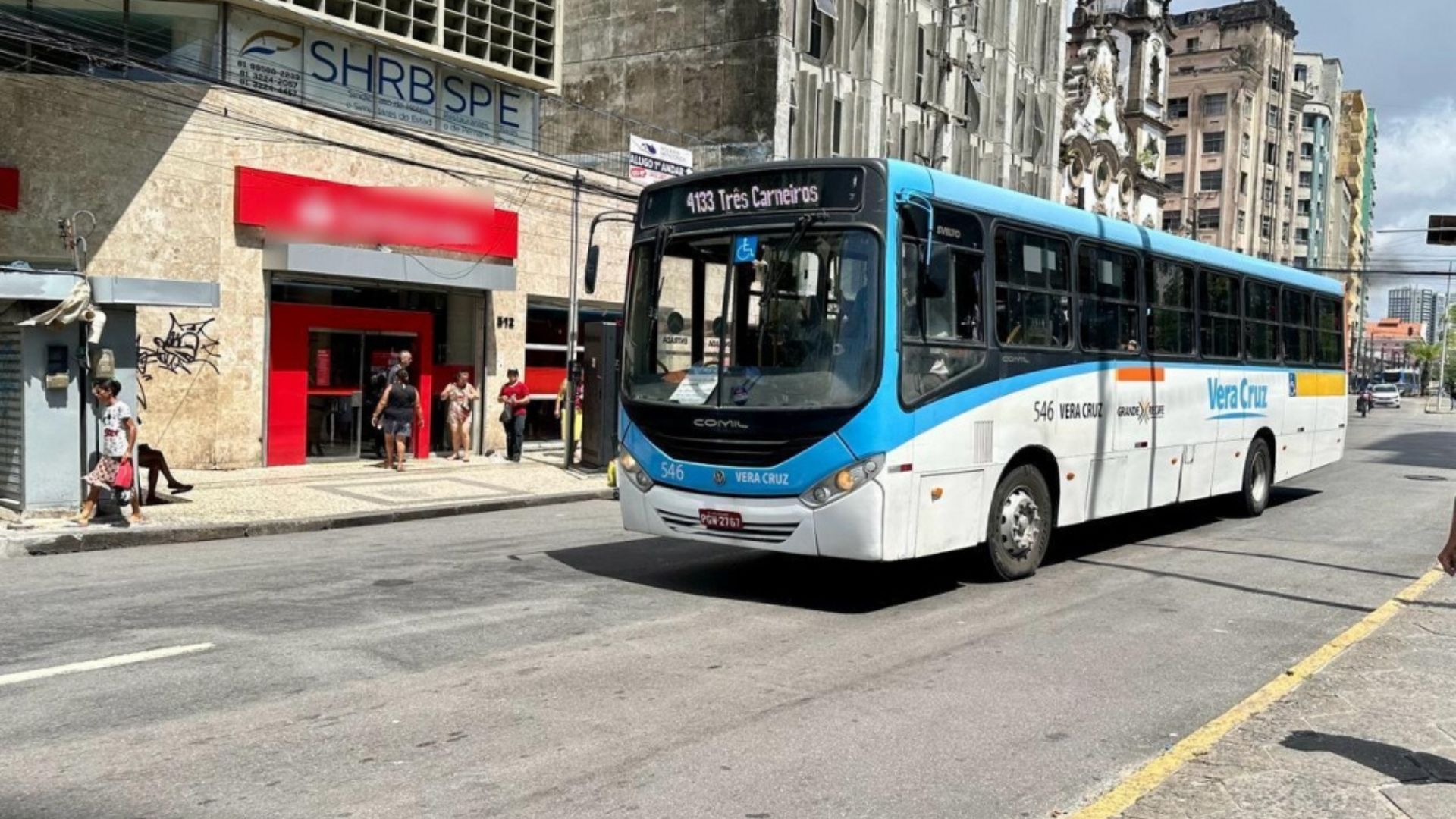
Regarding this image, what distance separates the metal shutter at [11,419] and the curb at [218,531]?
1.60 m

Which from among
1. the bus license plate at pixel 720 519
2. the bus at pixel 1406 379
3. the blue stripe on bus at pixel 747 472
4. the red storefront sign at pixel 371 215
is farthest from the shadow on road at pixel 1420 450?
the bus at pixel 1406 379

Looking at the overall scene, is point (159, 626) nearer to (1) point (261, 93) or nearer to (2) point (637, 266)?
(2) point (637, 266)

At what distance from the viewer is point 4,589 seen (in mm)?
9281

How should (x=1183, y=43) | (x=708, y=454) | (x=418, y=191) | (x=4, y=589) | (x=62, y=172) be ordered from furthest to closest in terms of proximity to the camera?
(x=1183, y=43) < (x=418, y=191) < (x=62, y=172) < (x=4, y=589) < (x=708, y=454)

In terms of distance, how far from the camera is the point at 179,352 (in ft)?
56.7

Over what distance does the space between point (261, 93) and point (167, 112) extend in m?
1.49

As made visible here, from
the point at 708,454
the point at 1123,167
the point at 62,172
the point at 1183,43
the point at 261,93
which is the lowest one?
the point at 708,454

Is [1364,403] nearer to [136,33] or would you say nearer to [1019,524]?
[1019,524]

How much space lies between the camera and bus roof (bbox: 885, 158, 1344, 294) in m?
8.63

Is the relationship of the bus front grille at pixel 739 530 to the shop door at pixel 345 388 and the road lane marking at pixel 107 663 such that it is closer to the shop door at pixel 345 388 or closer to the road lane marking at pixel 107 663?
the road lane marking at pixel 107 663

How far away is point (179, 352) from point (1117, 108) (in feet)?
164

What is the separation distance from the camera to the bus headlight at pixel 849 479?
26.5ft

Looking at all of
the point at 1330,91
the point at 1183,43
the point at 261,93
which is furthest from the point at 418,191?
the point at 1330,91

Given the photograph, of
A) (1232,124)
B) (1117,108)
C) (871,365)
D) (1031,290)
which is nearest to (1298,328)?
(1031,290)
